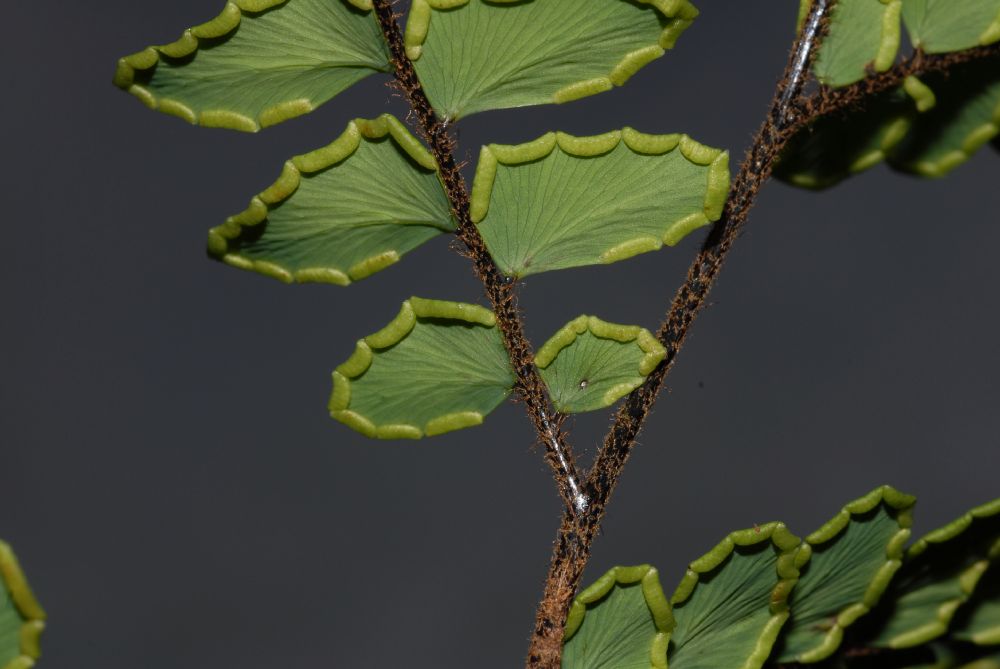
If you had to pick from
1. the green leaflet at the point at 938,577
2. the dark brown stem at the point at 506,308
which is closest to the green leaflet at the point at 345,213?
the dark brown stem at the point at 506,308

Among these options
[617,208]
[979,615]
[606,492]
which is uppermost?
[617,208]

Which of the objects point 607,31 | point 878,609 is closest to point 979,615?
point 878,609

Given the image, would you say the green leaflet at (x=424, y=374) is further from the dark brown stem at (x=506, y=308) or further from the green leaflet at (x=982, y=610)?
the green leaflet at (x=982, y=610)

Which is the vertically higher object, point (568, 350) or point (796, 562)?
point (568, 350)

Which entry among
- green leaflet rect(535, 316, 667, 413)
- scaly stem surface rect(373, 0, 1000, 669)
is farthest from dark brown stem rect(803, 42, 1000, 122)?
green leaflet rect(535, 316, 667, 413)

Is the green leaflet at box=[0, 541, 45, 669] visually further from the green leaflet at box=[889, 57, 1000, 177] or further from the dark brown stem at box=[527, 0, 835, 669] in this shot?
the green leaflet at box=[889, 57, 1000, 177]

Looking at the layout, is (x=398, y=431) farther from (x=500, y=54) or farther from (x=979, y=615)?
(x=979, y=615)
